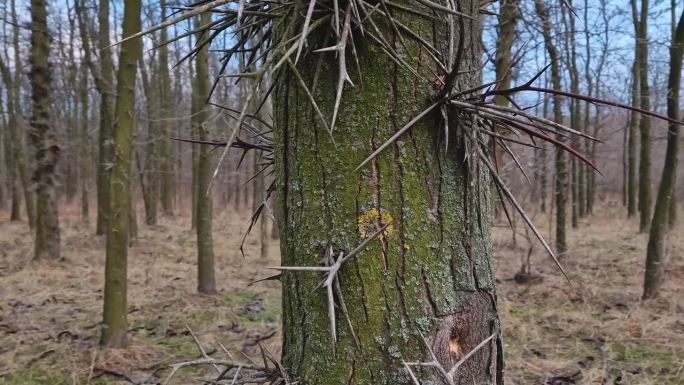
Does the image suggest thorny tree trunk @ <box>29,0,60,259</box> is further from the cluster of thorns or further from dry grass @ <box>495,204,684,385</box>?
the cluster of thorns

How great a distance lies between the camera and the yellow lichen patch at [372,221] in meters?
1.03

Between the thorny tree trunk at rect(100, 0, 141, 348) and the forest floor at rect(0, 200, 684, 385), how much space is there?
0.33 meters

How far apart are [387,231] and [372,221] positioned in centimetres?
4

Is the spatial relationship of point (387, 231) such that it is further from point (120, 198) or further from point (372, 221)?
point (120, 198)

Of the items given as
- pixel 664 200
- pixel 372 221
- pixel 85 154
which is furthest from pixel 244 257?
pixel 85 154

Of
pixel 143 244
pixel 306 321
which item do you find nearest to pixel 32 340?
pixel 306 321

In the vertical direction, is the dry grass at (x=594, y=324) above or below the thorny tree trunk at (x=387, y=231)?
below

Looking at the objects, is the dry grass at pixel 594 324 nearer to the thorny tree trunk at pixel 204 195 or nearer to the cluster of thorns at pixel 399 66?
the cluster of thorns at pixel 399 66

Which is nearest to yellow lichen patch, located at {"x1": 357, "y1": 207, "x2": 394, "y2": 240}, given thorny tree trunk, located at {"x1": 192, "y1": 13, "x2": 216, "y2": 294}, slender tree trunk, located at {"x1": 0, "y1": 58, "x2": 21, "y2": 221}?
thorny tree trunk, located at {"x1": 192, "y1": 13, "x2": 216, "y2": 294}

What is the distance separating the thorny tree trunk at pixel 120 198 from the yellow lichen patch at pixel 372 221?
4636 millimetres

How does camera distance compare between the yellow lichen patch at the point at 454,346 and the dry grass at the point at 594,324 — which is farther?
the dry grass at the point at 594,324

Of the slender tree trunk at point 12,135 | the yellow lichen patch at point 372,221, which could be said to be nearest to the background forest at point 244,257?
the yellow lichen patch at point 372,221

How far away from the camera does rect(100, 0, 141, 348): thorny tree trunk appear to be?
500 cm

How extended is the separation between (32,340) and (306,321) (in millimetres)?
5725
